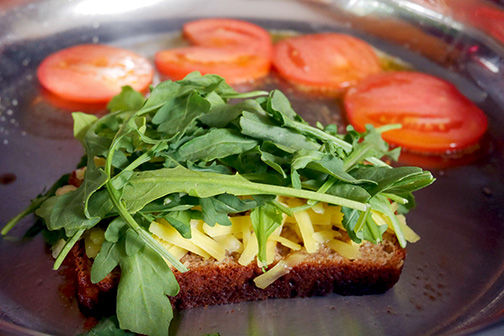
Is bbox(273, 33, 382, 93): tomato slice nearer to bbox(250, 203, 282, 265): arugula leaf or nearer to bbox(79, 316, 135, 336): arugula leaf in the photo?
bbox(250, 203, 282, 265): arugula leaf

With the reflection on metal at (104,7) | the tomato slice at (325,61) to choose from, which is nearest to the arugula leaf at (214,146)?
the tomato slice at (325,61)

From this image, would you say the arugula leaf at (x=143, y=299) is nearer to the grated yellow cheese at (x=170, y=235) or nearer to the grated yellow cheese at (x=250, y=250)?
the grated yellow cheese at (x=170, y=235)

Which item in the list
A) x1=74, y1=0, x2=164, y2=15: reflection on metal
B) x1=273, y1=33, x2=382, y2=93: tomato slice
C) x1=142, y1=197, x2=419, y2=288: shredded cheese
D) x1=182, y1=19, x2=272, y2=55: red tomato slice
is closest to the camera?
x1=142, y1=197, x2=419, y2=288: shredded cheese

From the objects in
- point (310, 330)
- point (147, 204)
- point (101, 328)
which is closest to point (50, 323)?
point (101, 328)

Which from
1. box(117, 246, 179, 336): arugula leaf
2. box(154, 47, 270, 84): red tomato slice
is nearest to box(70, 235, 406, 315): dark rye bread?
box(117, 246, 179, 336): arugula leaf

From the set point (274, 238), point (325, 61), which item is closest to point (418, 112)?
point (325, 61)

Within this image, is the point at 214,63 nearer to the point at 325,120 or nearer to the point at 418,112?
the point at 325,120
